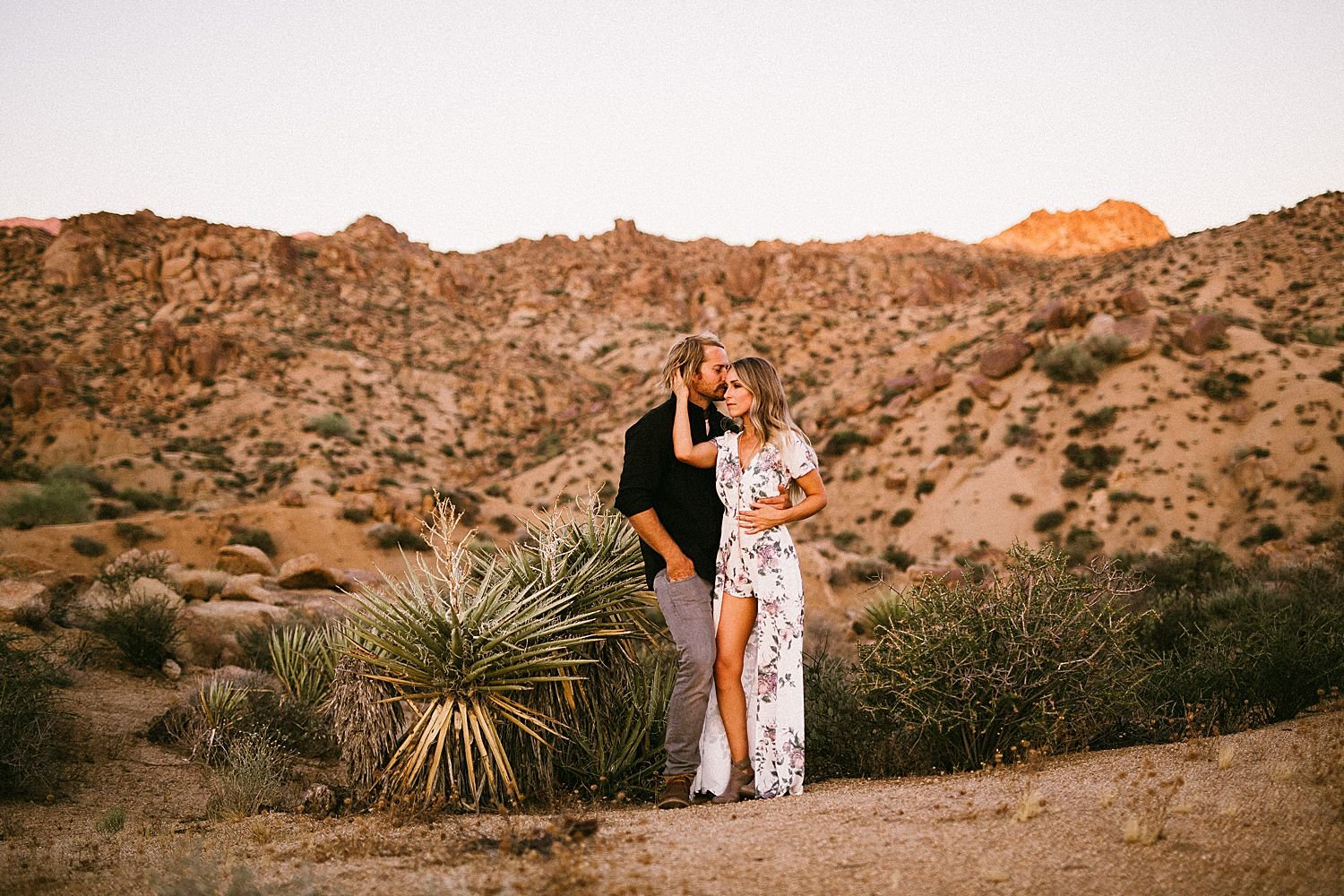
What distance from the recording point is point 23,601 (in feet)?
34.4

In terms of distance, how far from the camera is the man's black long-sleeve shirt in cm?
477

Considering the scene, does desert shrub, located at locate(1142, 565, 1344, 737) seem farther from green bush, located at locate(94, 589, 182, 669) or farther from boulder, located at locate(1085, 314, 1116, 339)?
boulder, located at locate(1085, 314, 1116, 339)

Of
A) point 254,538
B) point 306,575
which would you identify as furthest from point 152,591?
point 254,538

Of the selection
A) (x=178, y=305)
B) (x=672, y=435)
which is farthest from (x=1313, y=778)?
(x=178, y=305)

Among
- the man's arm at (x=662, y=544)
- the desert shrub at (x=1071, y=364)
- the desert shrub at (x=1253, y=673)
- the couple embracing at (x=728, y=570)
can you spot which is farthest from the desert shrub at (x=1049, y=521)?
the man's arm at (x=662, y=544)

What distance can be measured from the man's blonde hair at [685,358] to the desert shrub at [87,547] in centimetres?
1804

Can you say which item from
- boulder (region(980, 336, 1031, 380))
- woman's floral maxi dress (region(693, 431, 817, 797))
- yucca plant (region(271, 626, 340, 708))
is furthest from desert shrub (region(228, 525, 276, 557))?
boulder (region(980, 336, 1031, 380))

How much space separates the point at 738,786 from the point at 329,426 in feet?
128

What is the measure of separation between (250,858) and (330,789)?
1.21 meters

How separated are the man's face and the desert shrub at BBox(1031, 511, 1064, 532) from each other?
21.1m

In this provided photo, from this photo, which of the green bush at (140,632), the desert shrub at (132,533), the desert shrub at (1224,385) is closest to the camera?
the green bush at (140,632)

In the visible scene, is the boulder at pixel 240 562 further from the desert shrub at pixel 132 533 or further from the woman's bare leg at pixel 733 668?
the woman's bare leg at pixel 733 668

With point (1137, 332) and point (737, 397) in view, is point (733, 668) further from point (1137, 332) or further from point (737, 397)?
point (1137, 332)

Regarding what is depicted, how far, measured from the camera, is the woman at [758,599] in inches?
187
